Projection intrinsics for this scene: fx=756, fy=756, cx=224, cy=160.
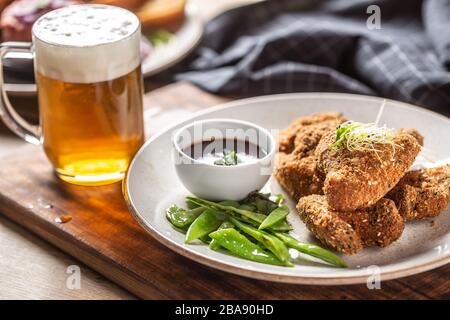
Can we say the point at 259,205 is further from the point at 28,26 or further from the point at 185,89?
the point at 28,26

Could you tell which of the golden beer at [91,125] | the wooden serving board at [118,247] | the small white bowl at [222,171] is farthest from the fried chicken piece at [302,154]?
the golden beer at [91,125]

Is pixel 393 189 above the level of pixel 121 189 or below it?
above

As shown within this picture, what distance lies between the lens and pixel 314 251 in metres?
2.60

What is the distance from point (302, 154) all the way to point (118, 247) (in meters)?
0.82

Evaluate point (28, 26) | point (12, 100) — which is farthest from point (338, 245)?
point (28, 26)

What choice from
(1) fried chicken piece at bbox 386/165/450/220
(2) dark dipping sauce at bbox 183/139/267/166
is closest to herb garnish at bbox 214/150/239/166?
(2) dark dipping sauce at bbox 183/139/267/166

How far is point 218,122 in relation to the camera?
313 centimetres

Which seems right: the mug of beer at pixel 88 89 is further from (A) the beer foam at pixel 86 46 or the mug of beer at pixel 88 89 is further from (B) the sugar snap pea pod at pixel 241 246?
(B) the sugar snap pea pod at pixel 241 246

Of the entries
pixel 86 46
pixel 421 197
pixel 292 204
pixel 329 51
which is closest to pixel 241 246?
pixel 292 204

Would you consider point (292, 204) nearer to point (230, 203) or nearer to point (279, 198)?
point (279, 198)

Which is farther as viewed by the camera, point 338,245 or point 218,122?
point 218,122

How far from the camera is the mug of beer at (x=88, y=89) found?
2.96 m

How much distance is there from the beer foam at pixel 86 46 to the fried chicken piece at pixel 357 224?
98 cm

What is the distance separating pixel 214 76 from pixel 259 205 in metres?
1.39
